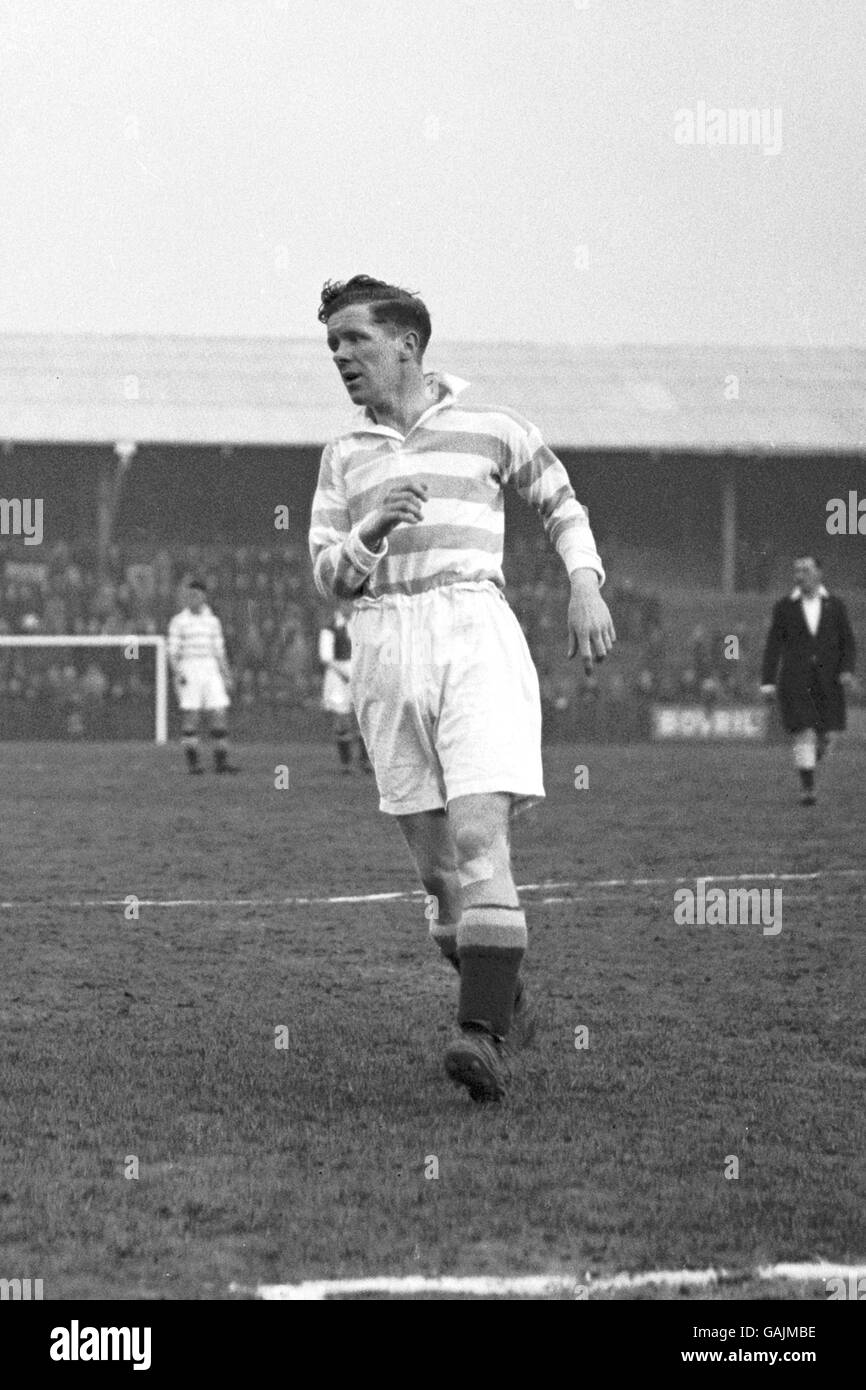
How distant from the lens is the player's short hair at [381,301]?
5734 millimetres

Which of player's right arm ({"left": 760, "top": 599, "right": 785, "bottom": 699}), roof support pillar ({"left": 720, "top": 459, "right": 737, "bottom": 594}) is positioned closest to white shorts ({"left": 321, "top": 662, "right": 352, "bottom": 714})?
player's right arm ({"left": 760, "top": 599, "right": 785, "bottom": 699})

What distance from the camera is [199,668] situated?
22.9 metres

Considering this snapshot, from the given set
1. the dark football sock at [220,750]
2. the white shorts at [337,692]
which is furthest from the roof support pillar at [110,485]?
the dark football sock at [220,750]

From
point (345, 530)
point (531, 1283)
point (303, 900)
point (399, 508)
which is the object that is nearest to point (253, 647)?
point (303, 900)

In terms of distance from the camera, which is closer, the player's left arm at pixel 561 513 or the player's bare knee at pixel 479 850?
the player's bare knee at pixel 479 850

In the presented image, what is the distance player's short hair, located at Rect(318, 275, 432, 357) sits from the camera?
18.8 ft

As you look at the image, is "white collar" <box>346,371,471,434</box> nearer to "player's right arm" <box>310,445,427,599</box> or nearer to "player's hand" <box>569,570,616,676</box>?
"player's right arm" <box>310,445,427,599</box>

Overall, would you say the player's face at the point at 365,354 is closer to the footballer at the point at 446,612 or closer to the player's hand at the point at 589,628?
the footballer at the point at 446,612

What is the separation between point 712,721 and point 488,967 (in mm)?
26891

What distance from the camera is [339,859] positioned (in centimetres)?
1224

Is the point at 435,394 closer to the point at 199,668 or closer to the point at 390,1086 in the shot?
the point at 390,1086

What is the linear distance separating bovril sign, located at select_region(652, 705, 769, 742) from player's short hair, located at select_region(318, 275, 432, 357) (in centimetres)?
2629

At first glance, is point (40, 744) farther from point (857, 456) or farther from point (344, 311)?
point (344, 311)

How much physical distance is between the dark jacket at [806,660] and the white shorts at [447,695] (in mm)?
12419
